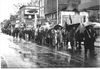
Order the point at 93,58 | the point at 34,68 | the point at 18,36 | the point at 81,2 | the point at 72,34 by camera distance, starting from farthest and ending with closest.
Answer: the point at 18,36
the point at 81,2
the point at 72,34
the point at 93,58
the point at 34,68

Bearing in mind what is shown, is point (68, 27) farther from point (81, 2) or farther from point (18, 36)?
point (18, 36)

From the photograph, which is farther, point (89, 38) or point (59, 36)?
point (59, 36)

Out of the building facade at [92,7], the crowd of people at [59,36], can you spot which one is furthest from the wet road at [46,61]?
the building facade at [92,7]

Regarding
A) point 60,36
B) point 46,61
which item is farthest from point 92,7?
point 46,61

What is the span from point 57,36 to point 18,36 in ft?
9.19

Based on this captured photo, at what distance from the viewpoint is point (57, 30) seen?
830 inches

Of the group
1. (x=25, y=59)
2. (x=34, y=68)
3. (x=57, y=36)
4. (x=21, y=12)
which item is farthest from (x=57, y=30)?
(x=34, y=68)

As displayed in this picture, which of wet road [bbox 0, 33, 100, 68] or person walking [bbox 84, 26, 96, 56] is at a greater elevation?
person walking [bbox 84, 26, 96, 56]

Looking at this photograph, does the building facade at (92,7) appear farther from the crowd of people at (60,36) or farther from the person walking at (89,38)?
the person walking at (89,38)

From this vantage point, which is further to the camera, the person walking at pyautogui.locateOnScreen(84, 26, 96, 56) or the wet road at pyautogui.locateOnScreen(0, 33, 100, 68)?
the person walking at pyautogui.locateOnScreen(84, 26, 96, 56)

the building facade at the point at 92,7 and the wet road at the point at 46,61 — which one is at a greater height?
the building facade at the point at 92,7

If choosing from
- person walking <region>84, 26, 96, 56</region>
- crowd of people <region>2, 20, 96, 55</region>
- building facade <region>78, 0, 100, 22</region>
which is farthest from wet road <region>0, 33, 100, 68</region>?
building facade <region>78, 0, 100, 22</region>

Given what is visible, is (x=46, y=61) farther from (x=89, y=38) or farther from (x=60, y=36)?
(x=60, y=36)

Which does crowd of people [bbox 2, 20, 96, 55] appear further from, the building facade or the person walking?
the building facade
